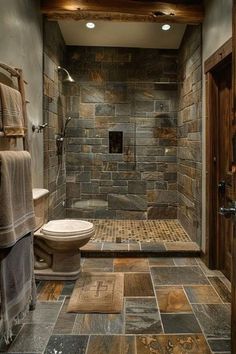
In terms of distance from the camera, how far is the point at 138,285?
273 cm

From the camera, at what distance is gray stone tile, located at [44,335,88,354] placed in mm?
1826

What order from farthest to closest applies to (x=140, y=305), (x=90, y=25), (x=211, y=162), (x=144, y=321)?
(x=90, y=25) < (x=211, y=162) < (x=140, y=305) < (x=144, y=321)

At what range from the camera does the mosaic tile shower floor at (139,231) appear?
389cm

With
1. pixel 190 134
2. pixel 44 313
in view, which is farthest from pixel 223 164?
pixel 44 313

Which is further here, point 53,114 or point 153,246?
point 53,114

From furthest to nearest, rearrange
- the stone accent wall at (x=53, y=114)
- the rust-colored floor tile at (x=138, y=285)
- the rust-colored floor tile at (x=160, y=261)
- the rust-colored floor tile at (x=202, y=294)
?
the stone accent wall at (x=53, y=114) → the rust-colored floor tile at (x=160, y=261) → the rust-colored floor tile at (x=138, y=285) → the rust-colored floor tile at (x=202, y=294)

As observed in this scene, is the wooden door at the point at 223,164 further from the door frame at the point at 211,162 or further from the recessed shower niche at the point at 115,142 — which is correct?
the recessed shower niche at the point at 115,142

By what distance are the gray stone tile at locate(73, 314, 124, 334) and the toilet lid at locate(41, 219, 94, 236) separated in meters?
0.72

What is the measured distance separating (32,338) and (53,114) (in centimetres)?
276

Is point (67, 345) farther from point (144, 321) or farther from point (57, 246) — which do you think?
point (57, 246)

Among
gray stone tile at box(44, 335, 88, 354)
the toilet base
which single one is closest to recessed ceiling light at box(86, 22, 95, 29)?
the toilet base

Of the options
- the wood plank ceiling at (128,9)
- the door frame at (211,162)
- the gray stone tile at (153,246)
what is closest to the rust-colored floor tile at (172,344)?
the door frame at (211,162)

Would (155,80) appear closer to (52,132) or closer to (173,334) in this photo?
(52,132)

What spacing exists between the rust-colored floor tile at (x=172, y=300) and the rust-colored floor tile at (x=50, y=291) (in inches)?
32.5
